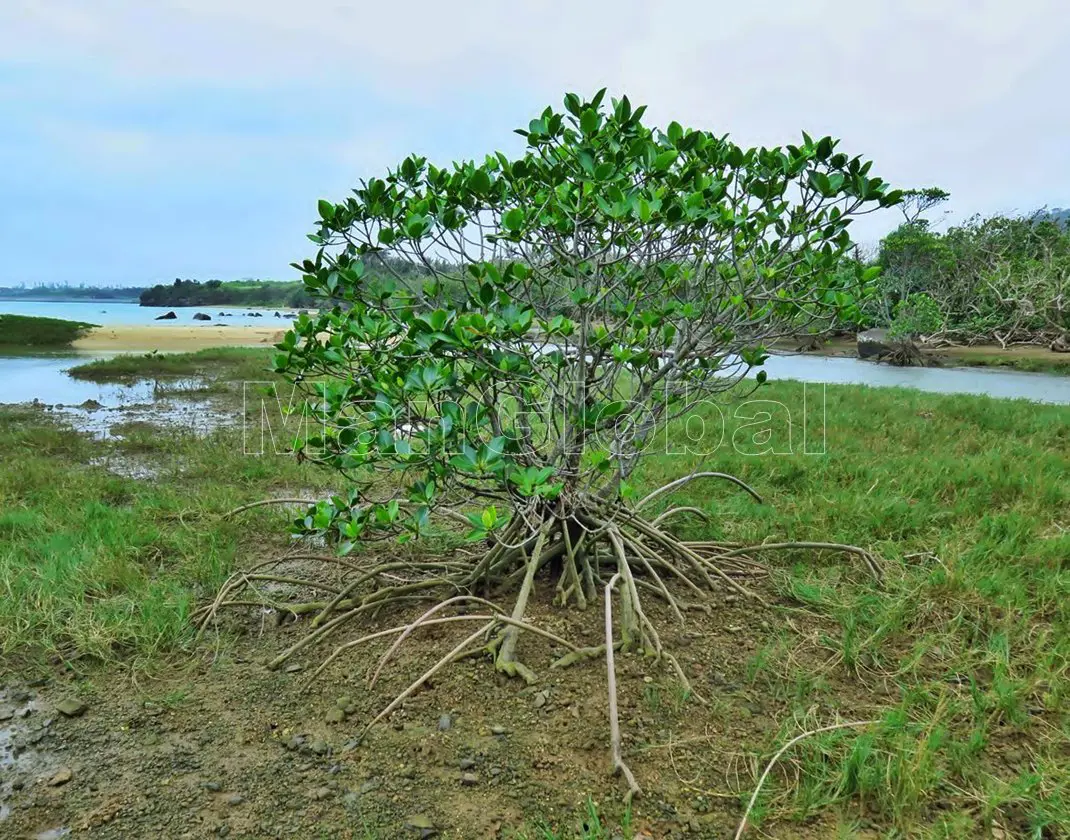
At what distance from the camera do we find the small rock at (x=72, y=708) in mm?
1749

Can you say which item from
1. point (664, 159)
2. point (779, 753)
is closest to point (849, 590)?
point (779, 753)

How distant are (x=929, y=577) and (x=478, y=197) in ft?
6.67

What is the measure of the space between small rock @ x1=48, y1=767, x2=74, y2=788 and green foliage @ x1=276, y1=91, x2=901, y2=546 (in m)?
0.76

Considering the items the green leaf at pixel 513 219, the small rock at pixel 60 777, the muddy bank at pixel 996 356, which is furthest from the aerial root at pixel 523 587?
the muddy bank at pixel 996 356

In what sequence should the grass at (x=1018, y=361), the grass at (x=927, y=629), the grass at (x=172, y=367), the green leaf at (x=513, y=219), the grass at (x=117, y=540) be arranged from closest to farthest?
1. the grass at (x=927, y=629)
2. the green leaf at (x=513, y=219)
3. the grass at (x=117, y=540)
4. the grass at (x=172, y=367)
5. the grass at (x=1018, y=361)

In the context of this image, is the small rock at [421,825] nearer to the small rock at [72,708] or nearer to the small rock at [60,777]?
the small rock at [60,777]

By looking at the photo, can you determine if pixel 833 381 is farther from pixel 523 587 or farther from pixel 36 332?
pixel 36 332

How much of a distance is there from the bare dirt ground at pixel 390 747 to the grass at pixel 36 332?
56.5ft

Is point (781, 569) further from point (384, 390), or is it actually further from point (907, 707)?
point (384, 390)

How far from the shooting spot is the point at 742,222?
6.79 feet

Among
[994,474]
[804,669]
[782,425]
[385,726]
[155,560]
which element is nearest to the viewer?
[385,726]

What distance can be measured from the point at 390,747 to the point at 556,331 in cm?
121

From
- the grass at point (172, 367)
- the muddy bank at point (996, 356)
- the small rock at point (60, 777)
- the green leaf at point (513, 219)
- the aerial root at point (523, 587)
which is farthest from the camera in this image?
the muddy bank at point (996, 356)

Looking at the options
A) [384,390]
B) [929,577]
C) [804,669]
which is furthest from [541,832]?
[929,577]
